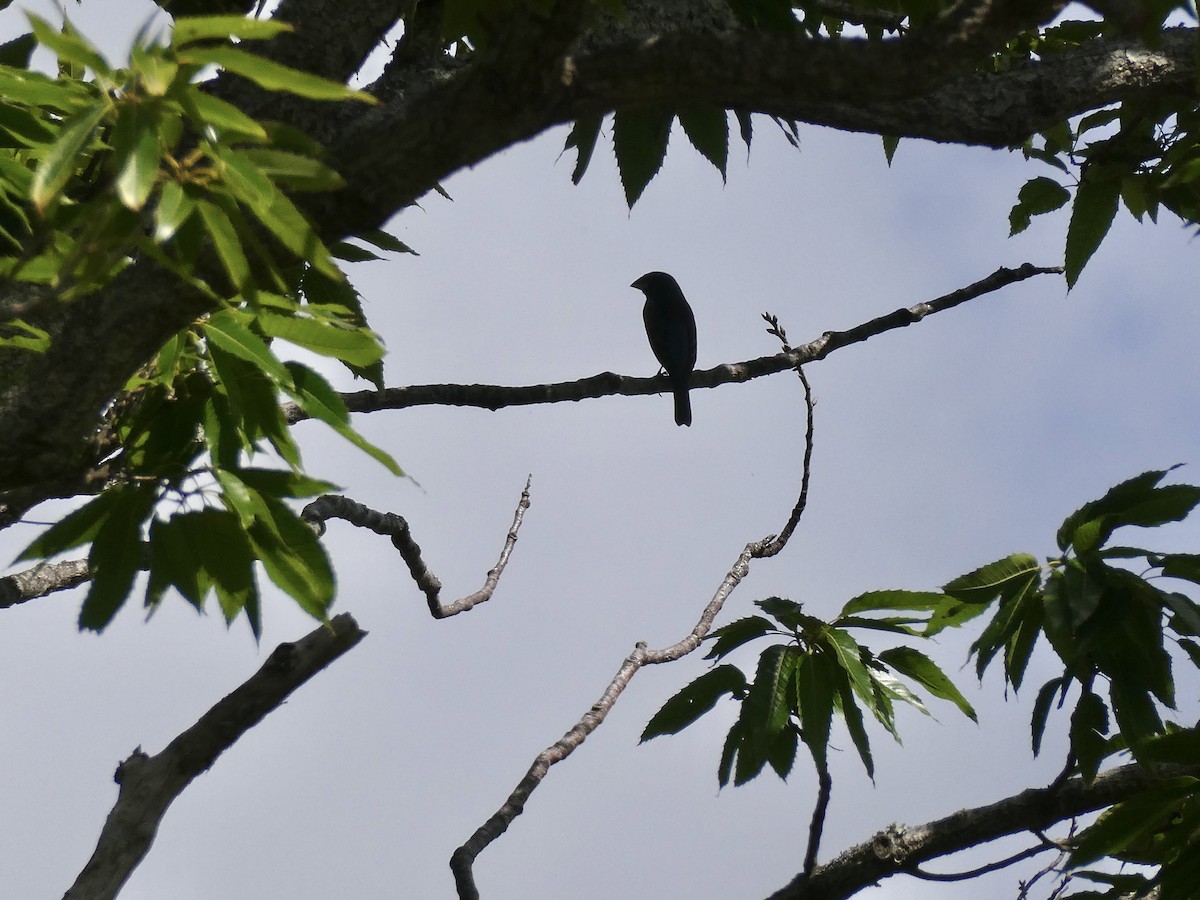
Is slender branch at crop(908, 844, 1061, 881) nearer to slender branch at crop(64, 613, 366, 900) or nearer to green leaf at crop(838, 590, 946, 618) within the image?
green leaf at crop(838, 590, 946, 618)

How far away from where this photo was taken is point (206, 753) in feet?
7.36

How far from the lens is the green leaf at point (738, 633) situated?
10.6 ft

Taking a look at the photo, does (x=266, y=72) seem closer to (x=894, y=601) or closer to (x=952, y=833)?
(x=894, y=601)

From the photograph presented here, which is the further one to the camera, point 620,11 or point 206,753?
point 206,753

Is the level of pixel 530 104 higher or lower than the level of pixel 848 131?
lower

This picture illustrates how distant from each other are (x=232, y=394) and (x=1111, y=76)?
6.46 ft

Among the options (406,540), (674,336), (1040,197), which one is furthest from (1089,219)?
(674,336)

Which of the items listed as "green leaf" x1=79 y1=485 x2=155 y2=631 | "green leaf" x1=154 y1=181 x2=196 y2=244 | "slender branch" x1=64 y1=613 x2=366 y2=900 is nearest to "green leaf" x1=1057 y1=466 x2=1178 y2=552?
"slender branch" x1=64 y1=613 x2=366 y2=900

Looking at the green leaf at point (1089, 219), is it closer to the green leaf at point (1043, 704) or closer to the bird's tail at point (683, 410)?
the green leaf at point (1043, 704)

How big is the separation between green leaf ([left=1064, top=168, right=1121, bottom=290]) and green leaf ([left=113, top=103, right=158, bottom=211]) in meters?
2.72

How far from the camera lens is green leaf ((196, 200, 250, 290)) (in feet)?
4.51

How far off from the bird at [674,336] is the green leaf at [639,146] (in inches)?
319

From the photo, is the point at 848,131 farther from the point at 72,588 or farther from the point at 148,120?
the point at 72,588

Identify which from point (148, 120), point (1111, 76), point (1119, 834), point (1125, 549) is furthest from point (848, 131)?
point (1119, 834)
